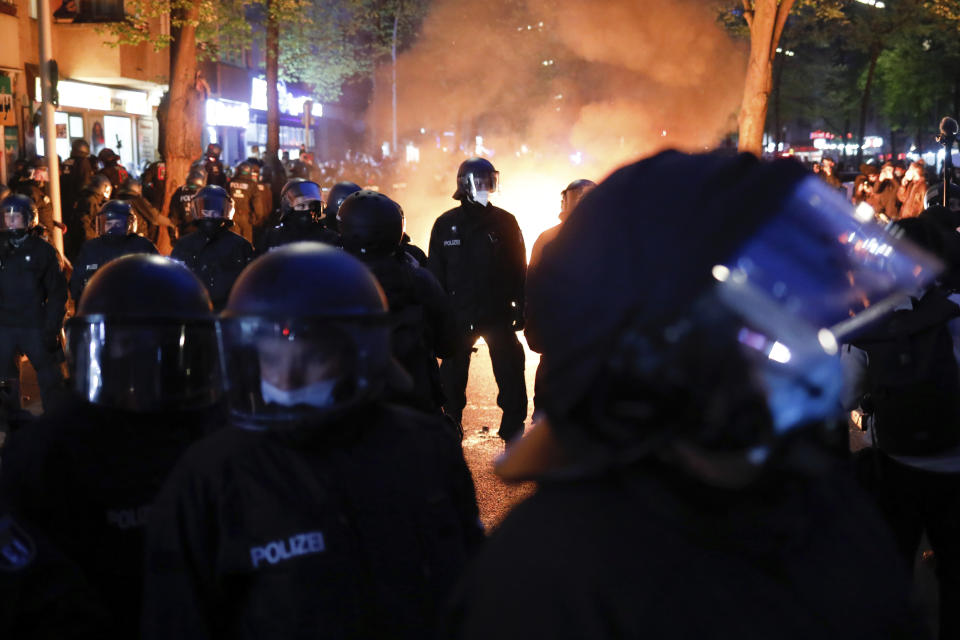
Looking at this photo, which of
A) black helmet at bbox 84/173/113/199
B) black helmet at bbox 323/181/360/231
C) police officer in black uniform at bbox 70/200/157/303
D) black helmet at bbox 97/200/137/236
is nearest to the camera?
police officer in black uniform at bbox 70/200/157/303

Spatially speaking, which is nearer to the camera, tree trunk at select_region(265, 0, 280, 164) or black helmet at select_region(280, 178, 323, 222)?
black helmet at select_region(280, 178, 323, 222)

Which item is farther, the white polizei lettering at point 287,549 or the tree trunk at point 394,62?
the tree trunk at point 394,62

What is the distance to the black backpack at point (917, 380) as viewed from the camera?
352 cm

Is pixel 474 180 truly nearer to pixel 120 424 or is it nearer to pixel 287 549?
pixel 120 424

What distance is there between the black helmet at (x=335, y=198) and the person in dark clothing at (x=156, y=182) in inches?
399

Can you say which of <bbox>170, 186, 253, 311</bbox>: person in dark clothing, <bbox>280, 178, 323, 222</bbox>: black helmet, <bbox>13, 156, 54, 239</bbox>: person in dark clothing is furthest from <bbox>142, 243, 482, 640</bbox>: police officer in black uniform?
<bbox>13, 156, 54, 239</bbox>: person in dark clothing

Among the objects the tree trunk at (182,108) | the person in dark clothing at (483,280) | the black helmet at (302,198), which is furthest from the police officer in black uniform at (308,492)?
the tree trunk at (182,108)

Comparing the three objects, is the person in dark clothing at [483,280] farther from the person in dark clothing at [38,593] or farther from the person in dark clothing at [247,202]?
the person in dark clothing at [247,202]

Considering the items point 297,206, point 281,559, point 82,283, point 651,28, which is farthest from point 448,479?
point 651,28

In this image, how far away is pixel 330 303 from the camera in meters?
2.11

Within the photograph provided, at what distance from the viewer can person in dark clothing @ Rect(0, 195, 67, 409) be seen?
7316 millimetres

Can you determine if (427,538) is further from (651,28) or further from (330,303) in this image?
(651,28)

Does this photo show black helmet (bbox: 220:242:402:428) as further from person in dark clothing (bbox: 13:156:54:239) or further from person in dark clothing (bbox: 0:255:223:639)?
person in dark clothing (bbox: 13:156:54:239)

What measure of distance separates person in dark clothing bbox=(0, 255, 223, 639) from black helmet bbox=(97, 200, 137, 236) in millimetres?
4845
